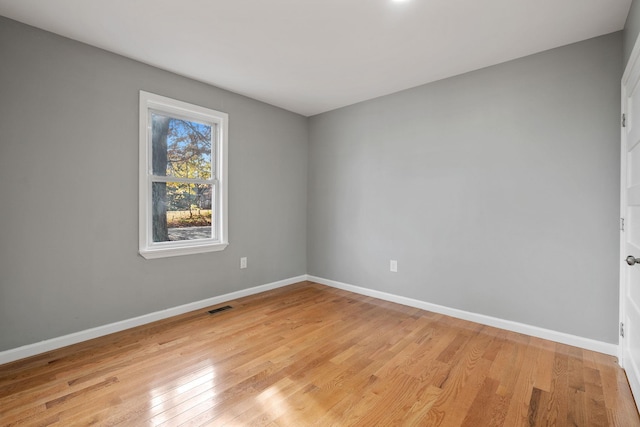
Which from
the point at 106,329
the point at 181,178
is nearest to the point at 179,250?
the point at 181,178

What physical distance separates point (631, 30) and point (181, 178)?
3680 millimetres

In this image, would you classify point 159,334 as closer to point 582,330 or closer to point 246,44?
point 246,44

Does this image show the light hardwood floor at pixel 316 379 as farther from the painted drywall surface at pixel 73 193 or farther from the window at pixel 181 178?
the window at pixel 181 178

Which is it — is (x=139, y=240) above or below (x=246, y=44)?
below

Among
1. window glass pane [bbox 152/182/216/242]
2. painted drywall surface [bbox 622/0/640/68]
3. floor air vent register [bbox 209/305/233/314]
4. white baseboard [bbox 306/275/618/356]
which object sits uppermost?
painted drywall surface [bbox 622/0/640/68]

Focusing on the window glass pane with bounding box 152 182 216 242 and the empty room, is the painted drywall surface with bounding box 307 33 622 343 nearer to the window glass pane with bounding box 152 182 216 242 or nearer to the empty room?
the empty room

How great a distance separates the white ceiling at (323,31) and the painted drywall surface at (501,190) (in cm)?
31

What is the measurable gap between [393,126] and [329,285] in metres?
2.23

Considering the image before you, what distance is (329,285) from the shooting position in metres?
4.12

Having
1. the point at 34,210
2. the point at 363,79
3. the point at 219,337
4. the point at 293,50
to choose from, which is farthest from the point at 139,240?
the point at 363,79

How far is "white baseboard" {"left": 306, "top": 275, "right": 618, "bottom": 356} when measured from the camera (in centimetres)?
228

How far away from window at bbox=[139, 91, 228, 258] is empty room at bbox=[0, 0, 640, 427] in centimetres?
2

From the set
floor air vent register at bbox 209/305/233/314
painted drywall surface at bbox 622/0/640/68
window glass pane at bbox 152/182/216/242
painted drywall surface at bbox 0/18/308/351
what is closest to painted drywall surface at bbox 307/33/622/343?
painted drywall surface at bbox 622/0/640/68

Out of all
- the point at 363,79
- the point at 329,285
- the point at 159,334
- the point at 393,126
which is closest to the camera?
the point at 159,334
